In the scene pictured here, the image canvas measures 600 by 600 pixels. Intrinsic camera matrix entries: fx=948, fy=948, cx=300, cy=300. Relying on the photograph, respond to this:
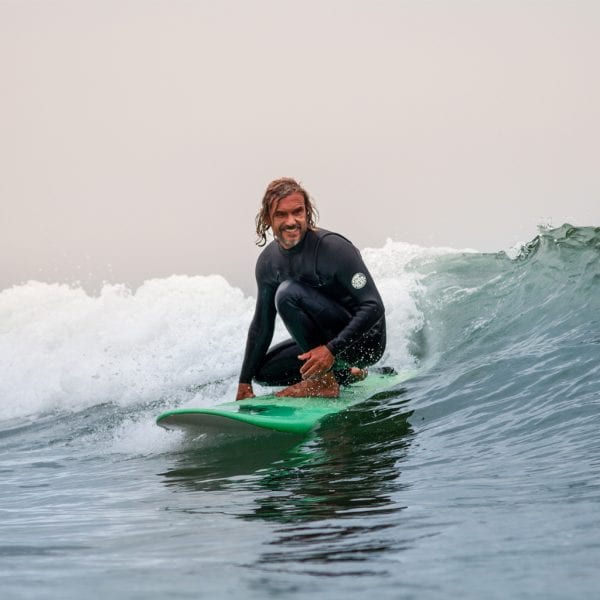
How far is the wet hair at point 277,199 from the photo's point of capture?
233 inches

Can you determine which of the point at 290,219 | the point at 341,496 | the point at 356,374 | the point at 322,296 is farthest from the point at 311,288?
the point at 341,496

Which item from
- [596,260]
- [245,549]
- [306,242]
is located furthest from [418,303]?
[245,549]

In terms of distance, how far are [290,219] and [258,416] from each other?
48.8 inches

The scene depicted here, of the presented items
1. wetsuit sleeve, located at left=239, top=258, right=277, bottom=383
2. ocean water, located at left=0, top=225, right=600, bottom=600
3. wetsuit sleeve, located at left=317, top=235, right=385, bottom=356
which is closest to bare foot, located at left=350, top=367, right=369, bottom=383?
ocean water, located at left=0, top=225, right=600, bottom=600

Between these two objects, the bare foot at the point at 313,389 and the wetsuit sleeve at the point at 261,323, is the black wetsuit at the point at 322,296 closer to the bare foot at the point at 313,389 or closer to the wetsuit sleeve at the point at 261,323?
the wetsuit sleeve at the point at 261,323

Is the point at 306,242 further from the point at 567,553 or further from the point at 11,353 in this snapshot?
the point at 11,353

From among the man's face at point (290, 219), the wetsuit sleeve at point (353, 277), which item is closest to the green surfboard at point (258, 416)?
the wetsuit sleeve at point (353, 277)

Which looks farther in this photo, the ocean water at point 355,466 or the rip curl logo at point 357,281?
the rip curl logo at point 357,281

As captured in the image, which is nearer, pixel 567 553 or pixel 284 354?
pixel 567 553

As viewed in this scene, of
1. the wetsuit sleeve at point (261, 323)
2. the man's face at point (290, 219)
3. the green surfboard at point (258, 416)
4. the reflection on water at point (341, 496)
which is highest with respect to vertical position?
the man's face at point (290, 219)

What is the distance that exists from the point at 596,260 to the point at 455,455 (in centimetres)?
512

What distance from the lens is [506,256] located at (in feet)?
40.2

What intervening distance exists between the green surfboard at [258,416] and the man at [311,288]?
21cm

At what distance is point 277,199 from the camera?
A: 5.91 m
